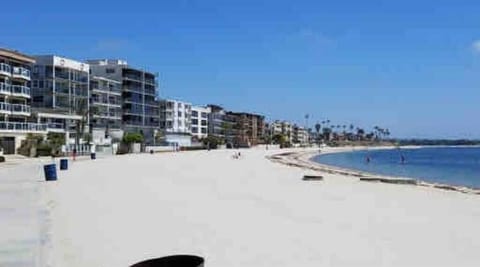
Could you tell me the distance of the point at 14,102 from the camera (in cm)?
7694

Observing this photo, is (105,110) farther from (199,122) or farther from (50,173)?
(50,173)

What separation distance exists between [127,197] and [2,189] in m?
6.68

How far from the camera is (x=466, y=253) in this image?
415 inches

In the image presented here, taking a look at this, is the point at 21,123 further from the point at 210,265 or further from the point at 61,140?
the point at 210,265

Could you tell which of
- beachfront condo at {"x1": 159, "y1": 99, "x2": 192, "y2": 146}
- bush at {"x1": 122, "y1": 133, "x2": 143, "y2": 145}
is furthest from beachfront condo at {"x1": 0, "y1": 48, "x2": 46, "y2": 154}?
beachfront condo at {"x1": 159, "y1": 99, "x2": 192, "y2": 146}

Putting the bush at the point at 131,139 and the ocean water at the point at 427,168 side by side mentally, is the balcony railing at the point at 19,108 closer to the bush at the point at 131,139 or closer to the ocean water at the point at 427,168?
the bush at the point at 131,139

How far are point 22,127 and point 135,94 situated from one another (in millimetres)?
55391

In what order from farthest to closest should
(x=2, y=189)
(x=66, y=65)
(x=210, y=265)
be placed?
(x=66, y=65) < (x=2, y=189) < (x=210, y=265)

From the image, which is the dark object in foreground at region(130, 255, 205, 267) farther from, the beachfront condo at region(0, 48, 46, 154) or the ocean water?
the beachfront condo at region(0, 48, 46, 154)

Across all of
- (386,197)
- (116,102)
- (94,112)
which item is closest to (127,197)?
(386,197)

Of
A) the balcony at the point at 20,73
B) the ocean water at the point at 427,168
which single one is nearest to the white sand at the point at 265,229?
the ocean water at the point at 427,168

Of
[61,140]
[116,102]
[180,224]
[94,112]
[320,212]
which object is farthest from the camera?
[116,102]

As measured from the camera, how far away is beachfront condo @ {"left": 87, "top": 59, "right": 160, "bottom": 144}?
125 metres

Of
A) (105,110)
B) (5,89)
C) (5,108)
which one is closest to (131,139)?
(105,110)
